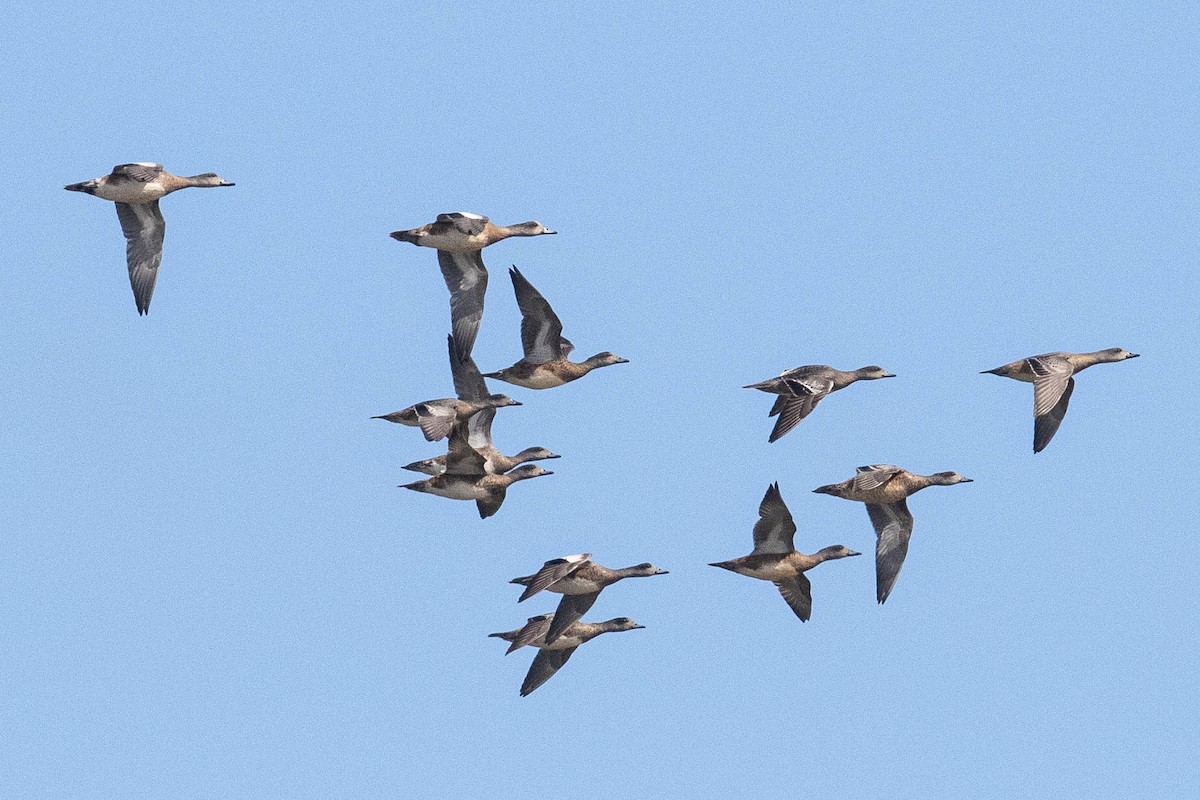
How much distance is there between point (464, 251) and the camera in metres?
45.1

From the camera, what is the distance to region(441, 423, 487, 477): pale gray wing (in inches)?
1732

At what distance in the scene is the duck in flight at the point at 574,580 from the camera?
42656mm

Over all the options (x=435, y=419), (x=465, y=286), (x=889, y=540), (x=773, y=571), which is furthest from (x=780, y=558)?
(x=465, y=286)

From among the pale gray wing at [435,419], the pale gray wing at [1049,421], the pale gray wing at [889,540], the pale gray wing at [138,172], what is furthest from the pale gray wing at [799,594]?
the pale gray wing at [138,172]

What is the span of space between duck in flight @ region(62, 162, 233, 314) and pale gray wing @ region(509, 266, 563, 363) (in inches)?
230

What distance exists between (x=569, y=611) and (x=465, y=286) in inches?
241

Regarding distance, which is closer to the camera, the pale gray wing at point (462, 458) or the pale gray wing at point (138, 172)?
the pale gray wing at point (138, 172)

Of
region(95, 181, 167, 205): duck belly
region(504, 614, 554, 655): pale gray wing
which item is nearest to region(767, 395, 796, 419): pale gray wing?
region(504, 614, 554, 655): pale gray wing

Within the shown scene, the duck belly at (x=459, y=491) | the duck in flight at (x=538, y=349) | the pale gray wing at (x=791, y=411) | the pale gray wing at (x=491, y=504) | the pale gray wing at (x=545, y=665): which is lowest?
the pale gray wing at (x=545, y=665)

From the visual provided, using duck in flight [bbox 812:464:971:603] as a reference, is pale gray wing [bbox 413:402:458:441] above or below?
above

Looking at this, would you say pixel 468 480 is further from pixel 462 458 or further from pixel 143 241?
pixel 143 241

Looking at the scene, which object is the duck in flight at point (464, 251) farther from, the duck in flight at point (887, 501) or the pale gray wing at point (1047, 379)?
the pale gray wing at point (1047, 379)

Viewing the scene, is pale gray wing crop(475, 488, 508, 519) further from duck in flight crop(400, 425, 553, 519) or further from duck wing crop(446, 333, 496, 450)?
duck wing crop(446, 333, 496, 450)

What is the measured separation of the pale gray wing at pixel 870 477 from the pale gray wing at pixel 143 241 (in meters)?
12.5
